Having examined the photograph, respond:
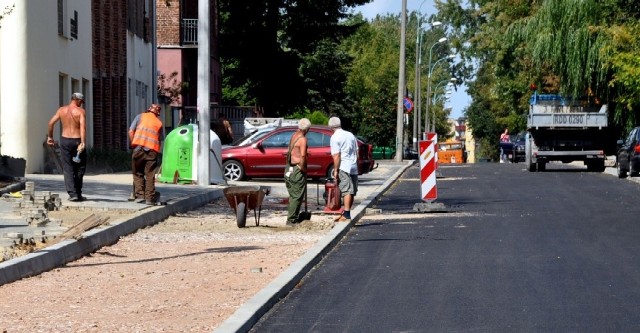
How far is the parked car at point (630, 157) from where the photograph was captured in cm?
3838

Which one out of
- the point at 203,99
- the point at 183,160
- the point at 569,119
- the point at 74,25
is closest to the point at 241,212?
the point at 203,99

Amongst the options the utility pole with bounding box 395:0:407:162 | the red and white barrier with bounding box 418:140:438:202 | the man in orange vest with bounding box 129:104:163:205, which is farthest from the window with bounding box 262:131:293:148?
the utility pole with bounding box 395:0:407:162

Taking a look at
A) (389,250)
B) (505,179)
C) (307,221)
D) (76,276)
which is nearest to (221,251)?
(389,250)

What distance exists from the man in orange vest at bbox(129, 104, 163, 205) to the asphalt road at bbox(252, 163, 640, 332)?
3394mm

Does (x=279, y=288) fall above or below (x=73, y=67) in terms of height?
below

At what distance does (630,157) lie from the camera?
38.9 metres

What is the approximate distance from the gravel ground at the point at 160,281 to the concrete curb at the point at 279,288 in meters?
0.16

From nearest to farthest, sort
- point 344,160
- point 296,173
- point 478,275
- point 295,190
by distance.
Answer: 1. point 478,275
2. point 295,190
3. point 296,173
4. point 344,160

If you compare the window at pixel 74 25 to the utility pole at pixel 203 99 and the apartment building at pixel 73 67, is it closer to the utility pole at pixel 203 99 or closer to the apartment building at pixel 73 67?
the apartment building at pixel 73 67

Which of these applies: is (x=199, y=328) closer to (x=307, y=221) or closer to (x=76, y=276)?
(x=76, y=276)

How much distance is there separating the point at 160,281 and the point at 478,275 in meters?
3.12

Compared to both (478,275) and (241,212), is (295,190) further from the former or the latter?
(478,275)

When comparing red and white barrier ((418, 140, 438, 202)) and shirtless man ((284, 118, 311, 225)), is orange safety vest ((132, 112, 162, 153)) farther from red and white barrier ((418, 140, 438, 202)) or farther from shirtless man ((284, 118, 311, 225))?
red and white barrier ((418, 140, 438, 202))

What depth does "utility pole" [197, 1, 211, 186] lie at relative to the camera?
29547mm
